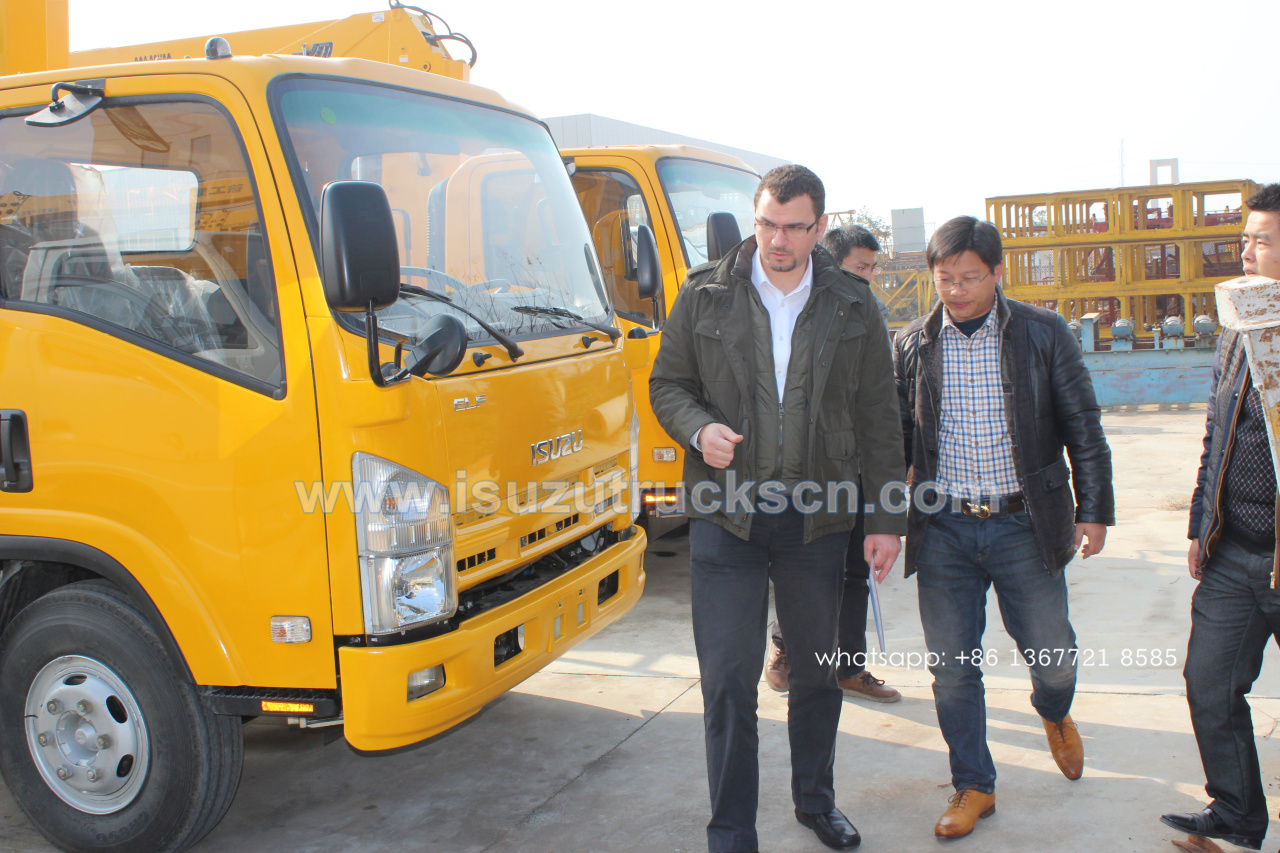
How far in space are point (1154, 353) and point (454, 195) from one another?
12626 millimetres

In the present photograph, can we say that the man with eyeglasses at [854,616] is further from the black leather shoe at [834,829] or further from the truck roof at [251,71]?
the truck roof at [251,71]

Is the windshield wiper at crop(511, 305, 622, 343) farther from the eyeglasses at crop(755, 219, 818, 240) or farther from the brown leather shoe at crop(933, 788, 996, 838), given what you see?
the brown leather shoe at crop(933, 788, 996, 838)

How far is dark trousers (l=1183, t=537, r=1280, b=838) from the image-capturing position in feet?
9.39

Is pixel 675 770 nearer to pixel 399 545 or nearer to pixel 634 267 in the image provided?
pixel 399 545

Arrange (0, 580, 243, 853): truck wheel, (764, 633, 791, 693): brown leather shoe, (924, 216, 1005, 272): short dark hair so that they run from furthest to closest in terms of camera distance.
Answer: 1. (764, 633, 791, 693): brown leather shoe
2. (924, 216, 1005, 272): short dark hair
3. (0, 580, 243, 853): truck wheel

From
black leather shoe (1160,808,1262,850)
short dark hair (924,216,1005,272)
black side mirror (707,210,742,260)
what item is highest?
black side mirror (707,210,742,260)

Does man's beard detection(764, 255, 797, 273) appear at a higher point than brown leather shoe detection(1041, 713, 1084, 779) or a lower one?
higher

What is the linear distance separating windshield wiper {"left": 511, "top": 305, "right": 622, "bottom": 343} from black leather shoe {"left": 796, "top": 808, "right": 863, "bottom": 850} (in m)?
1.92

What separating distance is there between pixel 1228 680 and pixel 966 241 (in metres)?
1.50

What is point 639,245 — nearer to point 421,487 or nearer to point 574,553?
point 574,553

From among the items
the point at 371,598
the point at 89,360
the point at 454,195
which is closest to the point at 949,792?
the point at 371,598

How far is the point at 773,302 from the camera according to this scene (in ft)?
9.84

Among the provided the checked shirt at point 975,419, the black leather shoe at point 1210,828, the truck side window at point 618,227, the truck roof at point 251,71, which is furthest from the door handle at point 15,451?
the black leather shoe at point 1210,828

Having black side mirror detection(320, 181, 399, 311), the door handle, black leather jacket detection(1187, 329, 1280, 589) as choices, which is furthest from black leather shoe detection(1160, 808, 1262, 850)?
the door handle
